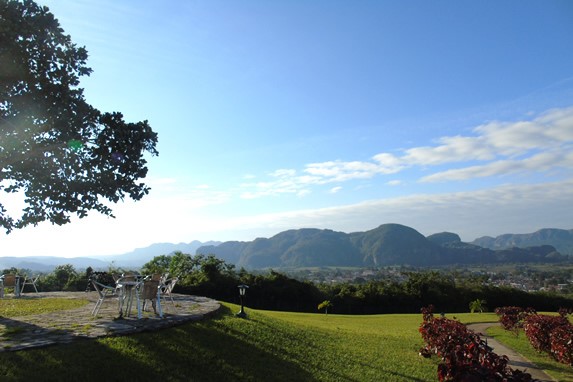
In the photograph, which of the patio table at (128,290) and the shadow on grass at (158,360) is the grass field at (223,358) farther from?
the patio table at (128,290)

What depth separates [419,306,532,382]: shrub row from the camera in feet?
14.7

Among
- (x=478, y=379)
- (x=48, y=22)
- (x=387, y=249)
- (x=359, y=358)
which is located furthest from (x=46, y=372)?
(x=387, y=249)

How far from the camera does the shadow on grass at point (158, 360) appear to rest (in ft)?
17.3

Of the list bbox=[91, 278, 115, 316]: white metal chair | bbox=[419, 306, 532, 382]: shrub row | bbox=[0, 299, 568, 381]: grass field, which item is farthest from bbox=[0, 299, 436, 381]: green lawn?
bbox=[91, 278, 115, 316]: white metal chair

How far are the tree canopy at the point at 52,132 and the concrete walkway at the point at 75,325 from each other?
212 cm

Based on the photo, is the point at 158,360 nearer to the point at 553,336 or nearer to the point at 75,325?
the point at 75,325

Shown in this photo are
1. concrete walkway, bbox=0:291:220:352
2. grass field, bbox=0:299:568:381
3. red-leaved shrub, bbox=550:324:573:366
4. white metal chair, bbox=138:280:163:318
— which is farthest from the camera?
red-leaved shrub, bbox=550:324:573:366

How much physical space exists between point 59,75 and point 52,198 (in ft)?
8.44

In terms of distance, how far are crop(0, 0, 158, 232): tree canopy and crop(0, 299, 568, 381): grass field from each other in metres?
3.36

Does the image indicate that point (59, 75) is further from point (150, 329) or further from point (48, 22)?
point (150, 329)

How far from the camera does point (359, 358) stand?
8516 millimetres

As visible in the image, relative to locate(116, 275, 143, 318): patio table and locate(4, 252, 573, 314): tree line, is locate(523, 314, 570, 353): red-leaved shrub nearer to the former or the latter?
locate(116, 275, 143, 318): patio table

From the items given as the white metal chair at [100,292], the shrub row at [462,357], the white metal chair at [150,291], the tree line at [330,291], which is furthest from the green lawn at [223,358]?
the tree line at [330,291]

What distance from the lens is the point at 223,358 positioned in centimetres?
680
